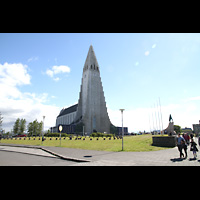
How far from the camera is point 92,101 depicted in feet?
275

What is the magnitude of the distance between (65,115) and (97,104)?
44.3m

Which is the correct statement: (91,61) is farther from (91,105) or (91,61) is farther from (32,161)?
(32,161)

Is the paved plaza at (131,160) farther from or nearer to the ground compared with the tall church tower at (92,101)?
nearer to the ground

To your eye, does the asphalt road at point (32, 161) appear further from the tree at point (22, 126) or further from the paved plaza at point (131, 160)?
the tree at point (22, 126)

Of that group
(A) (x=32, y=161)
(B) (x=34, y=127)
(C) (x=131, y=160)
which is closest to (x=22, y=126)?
(B) (x=34, y=127)

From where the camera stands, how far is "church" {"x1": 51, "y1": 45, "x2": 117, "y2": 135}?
8039cm

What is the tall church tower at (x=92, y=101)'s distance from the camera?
82062mm

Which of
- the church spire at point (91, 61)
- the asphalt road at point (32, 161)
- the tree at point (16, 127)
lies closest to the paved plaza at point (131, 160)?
the asphalt road at point (32, 161)

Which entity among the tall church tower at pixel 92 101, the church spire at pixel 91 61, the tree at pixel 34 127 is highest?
the church spire at pixel 91 61

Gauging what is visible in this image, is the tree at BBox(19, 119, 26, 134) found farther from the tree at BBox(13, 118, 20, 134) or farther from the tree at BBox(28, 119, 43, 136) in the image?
the tree at BBox(28, 119, 43, 136)

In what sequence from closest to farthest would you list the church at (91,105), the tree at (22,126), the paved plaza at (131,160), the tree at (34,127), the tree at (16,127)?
the paved plaza at (131,160), the church at (91,105), the tree at (16,127), the tree at (22,126), the tree at (34,127)
